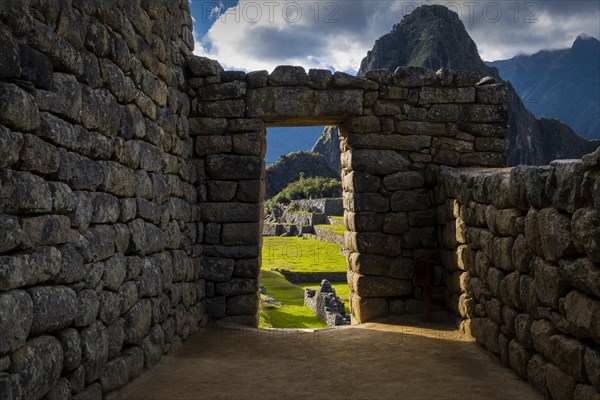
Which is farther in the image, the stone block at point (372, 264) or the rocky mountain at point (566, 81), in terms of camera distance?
the rocky mountain at point (566, 81)

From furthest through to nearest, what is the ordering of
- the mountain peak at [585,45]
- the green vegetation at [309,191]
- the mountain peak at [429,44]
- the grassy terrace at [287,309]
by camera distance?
the mountain peak at [585,45] < the mountain peak at [429,44] < the green vegetation at [309,191] < the grassy terrace at [287,309]

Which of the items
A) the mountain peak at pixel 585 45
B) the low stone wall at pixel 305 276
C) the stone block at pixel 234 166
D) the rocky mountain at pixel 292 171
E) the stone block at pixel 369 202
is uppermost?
the mountain peak at pixel 585 45

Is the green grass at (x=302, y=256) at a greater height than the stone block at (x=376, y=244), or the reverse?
the stone block at (x=376, y=244)

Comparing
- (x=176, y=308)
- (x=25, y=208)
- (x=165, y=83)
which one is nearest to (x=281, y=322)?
(x=176, y=308)

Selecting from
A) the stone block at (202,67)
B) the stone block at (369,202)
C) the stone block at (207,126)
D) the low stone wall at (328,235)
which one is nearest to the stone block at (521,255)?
the stone block at (369,202)

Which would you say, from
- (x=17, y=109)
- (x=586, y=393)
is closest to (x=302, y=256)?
(x=586, y=393)

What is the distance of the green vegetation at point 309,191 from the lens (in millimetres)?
66688

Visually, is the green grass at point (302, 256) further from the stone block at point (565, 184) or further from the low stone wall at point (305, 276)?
the stone block at point (565, 184)

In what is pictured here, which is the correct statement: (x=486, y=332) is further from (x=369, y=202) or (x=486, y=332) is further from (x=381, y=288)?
(x=369, y=202)

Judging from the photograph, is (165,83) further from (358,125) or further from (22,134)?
(22,134)

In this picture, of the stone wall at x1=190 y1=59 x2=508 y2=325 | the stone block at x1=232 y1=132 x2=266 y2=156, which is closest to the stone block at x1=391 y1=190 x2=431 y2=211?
the stone wall at x1=190 y1=59 x2=508 y2=325

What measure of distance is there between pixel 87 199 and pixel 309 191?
63.7 metres

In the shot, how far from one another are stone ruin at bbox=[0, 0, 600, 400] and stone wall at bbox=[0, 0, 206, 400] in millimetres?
19

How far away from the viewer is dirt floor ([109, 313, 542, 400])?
15.9 feet
